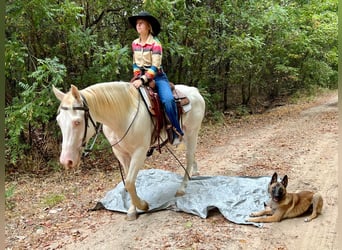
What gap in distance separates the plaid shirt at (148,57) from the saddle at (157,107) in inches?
5.0

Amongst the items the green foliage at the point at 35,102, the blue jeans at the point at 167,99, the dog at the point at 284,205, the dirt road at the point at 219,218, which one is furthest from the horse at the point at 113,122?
the green foliage at the point at 35,102

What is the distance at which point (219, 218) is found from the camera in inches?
150

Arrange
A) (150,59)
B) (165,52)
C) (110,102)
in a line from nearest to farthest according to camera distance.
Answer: (110,102) → (150,59) → (165,52)

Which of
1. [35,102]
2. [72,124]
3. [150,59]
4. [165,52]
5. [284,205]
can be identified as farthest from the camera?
[165,52]

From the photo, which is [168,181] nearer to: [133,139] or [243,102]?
[133,139]

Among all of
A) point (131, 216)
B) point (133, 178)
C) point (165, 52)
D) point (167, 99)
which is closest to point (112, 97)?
point (167, 99)

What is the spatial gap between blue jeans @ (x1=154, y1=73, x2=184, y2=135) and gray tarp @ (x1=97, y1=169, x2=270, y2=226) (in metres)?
0.91

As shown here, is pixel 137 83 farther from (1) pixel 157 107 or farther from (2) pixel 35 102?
(2) pixel 35 102

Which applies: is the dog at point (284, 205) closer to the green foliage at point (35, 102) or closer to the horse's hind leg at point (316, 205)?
the horse's hind leg at point (316, 205)

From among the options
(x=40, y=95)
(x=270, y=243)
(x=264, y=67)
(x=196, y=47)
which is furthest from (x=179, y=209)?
(x=264, y=67)

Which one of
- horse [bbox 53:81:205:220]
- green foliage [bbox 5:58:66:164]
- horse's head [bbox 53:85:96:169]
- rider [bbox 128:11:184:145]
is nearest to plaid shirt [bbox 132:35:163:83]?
rider [bbox 128:11:184:145]

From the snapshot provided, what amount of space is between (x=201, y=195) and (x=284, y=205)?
1.04m

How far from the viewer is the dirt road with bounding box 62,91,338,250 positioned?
3.31 m

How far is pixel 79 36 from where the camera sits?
5707 mm
